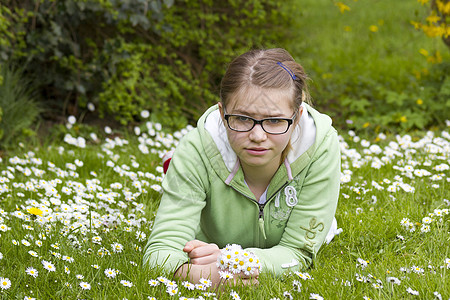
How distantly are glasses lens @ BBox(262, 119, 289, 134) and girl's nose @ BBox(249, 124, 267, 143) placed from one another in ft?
0.07

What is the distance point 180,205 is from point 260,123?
1.72ft

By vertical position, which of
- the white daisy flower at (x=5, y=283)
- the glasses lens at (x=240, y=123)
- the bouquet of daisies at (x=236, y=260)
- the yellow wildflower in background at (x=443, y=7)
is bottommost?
the white daisy flower at (x=5, y=283)

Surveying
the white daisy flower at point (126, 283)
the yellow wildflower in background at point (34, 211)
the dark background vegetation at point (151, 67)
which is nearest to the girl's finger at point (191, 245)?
Result: the white daisy flower at point (126, 283)

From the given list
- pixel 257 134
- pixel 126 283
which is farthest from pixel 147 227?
pixel 257 134

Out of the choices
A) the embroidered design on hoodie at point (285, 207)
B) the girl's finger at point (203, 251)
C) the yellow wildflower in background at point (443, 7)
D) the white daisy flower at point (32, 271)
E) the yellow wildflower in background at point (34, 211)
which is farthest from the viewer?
the yellow wildflower in background at point (443, 7)

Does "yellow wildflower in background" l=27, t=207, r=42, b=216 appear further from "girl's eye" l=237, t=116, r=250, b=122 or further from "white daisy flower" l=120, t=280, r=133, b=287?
"girl's eye" l=237, t=116, r=250, b=122

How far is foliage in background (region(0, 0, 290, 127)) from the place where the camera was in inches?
187

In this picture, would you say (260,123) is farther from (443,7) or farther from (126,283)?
(443,7)

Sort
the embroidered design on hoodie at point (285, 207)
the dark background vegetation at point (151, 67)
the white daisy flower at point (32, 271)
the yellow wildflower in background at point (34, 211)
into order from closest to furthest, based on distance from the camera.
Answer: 1. the white daisy flower at point (32, 271)
2. the embroidered design on hoodie at point (285, 207)
3. the yellow wildflower in background at point (34, 211)
4. the dark background vegetation at point (151, 67)

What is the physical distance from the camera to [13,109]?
468cm

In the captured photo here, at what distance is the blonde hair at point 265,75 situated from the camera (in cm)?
235

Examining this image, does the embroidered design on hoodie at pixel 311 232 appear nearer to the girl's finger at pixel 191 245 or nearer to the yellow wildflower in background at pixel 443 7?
the girl's finger at pixel 191 245

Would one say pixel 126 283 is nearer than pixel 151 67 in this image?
Yes

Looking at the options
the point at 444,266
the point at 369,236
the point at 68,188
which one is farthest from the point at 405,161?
the point at 68,188
